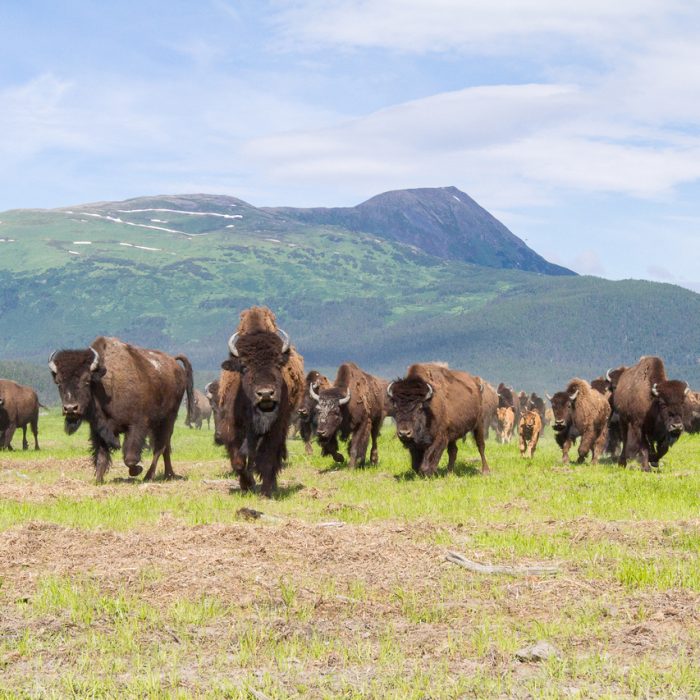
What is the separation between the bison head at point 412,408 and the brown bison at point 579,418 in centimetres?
551

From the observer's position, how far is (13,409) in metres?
30.3

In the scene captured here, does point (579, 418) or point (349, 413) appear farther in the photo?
point (579, 418)

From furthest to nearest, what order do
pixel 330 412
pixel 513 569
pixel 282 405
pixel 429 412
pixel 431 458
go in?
pixel 330 412 → pixel 431 458 → pixel 429 412 → pixel 282 405 → pixel 513 569

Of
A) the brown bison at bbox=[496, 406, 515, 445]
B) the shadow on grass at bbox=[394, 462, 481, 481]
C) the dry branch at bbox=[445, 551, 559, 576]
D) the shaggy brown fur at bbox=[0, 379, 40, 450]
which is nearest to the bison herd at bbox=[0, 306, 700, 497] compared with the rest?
the shadow on grass at bbox=[394, 462, 481, 481]

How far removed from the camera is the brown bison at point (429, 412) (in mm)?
18859

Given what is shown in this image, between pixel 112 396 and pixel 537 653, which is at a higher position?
pixel 112 396

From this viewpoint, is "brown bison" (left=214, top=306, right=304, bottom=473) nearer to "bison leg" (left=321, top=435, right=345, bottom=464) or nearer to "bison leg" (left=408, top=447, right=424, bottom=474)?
"bison leg" (left=408, top=447, right=424, bottom=474)

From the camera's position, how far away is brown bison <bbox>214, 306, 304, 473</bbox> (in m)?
16.2

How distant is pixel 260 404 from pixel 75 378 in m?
3.84

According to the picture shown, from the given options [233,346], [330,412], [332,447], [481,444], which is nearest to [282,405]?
[233,346]

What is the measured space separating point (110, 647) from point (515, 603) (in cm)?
334

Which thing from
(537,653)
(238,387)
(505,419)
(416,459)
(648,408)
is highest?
(238,387)

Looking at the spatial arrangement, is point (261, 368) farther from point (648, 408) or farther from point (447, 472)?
point (648, 408)

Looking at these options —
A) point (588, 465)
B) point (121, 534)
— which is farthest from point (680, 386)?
point (121, 534)
